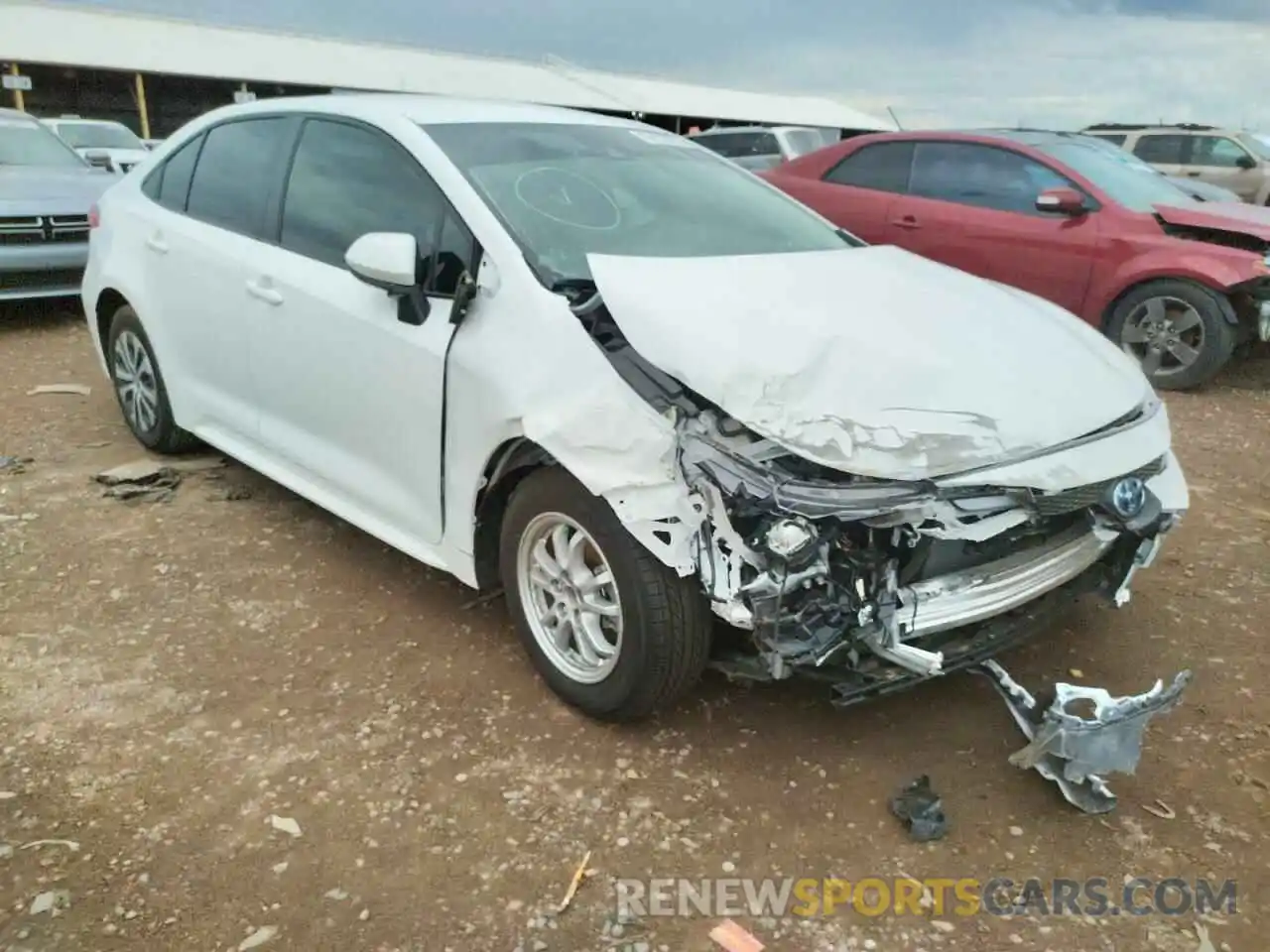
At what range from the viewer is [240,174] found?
404cm

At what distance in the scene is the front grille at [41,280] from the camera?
25.8 feet

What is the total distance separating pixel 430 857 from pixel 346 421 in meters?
1.53

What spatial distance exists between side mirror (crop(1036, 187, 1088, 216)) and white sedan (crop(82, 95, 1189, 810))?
10.9 feet

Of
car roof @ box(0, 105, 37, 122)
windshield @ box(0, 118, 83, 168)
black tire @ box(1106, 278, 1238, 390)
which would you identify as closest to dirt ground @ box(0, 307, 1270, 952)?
black tire @ box(1106, 278, 1238, 390)

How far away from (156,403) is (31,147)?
5.82 metres

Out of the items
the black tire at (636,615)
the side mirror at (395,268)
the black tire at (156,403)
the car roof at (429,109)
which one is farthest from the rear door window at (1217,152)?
the black tire at (636,615)

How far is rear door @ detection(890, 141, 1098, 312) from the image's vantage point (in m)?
6.70

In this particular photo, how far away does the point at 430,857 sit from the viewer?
2480 mm

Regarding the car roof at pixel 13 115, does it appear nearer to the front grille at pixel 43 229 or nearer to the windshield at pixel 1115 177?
the front grille at pixel 43 229

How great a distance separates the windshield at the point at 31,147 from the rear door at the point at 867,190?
659 cm

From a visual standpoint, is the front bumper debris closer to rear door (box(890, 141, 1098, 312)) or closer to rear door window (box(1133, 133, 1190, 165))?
rear door (box(890, 141, 1098, 312))

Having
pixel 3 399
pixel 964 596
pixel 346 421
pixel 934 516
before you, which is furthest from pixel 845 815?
pixel 3 399

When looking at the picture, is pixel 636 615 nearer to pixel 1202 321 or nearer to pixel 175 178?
pixel 175 178

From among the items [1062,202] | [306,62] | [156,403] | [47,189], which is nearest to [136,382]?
[156,403]
